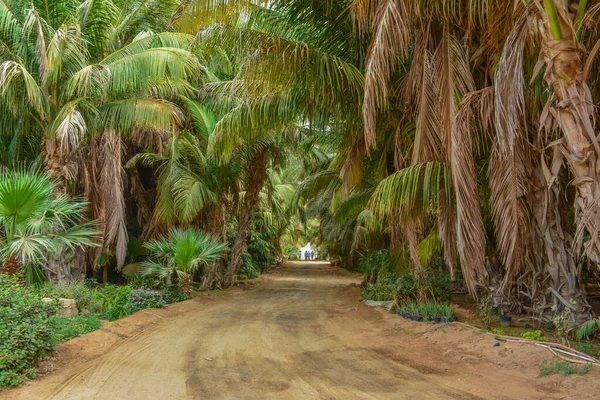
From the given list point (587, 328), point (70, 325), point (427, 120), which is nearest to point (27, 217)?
point (70, 325)

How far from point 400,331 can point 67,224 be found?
8163mm

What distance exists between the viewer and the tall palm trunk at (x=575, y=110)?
4520 mm

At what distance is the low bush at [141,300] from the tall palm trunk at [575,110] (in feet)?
29.2

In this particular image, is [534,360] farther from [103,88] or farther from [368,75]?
[103,88]

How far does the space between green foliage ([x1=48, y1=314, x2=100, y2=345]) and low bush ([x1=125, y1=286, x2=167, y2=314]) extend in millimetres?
1827

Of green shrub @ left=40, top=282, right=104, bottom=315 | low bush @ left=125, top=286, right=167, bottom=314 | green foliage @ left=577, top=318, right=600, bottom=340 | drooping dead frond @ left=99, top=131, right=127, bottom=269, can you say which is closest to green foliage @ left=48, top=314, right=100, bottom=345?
green shrub @ left=40, top=282, right=104, bottom=315

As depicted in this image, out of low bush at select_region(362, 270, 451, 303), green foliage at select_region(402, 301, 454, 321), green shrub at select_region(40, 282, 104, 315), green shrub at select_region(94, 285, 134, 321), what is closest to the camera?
green foliage at select_region(402, 301, 454, 321)

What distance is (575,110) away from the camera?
4582 millimetres

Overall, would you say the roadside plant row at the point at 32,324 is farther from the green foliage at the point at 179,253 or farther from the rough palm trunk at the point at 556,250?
the rough palm trunk at the point at 556,250

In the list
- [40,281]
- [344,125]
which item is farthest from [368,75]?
[40,281]

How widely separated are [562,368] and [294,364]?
318 cm

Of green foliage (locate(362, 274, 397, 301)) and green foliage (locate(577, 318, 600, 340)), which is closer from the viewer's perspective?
green foliage (locate(577, 318, 600, 340))

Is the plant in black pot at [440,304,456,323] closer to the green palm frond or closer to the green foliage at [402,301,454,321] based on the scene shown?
the green foliage at [402,301,454,321]

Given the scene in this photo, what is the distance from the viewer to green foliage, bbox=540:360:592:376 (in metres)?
4.91
